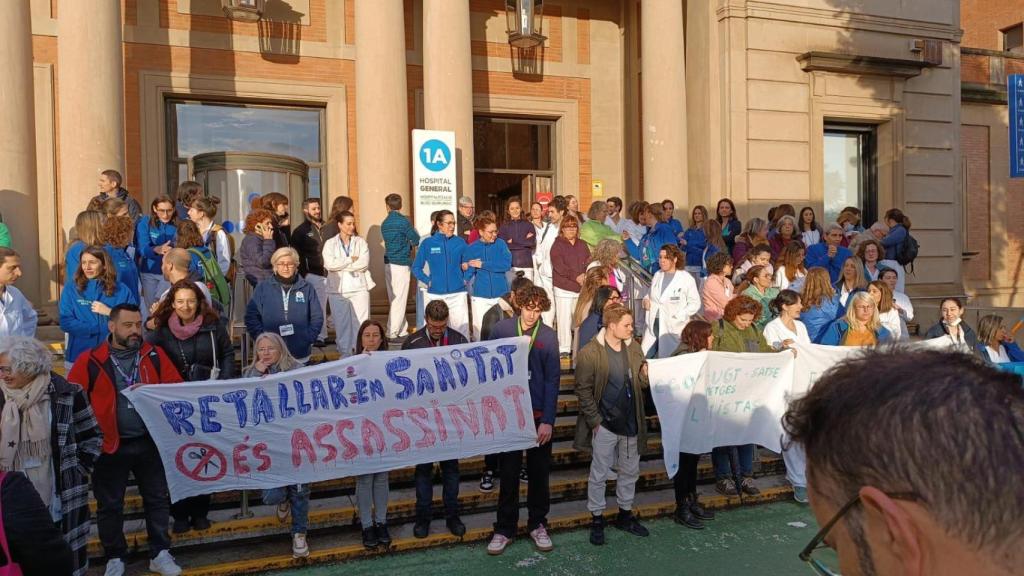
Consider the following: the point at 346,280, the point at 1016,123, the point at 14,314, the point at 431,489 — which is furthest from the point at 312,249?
the point at 1016,123

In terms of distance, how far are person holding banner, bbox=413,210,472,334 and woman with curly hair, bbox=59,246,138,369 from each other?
3683 millimetres

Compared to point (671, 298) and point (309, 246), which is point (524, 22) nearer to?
point (309, 246)

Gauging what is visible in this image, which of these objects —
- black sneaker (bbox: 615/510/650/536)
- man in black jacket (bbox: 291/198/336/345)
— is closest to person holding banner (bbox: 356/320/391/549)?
black sneaker (bbox: 615/510/650/536)

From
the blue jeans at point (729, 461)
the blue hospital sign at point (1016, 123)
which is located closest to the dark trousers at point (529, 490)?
the blue jeans at point (729, 461)

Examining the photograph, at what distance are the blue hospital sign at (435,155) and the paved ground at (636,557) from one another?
628 cm

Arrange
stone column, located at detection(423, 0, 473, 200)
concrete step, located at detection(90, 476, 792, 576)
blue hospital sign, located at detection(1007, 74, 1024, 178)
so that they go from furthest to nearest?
1. blue hospital sign, located at detection(1007, 74, 1024, 178)
2. stone column, located at detection(423, 0, 473, 200)
3. concrete step, located at detection(90, 476, 792, 576)

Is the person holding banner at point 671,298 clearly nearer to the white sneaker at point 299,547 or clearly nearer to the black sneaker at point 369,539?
the black sneaker at point 369,539

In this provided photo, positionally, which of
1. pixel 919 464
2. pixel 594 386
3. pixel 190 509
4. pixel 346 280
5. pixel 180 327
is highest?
pixel 346 280

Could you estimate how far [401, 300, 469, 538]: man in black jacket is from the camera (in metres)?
6.15

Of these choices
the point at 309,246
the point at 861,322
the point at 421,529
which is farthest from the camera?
the point at 309,246

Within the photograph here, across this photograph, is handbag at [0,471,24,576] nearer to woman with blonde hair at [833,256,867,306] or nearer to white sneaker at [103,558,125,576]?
Answer: white sneaker at [103,558,125,576]

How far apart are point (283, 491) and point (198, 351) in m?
1.36

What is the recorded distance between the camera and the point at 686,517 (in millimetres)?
6695

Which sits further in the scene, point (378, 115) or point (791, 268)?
point (378, 115)
